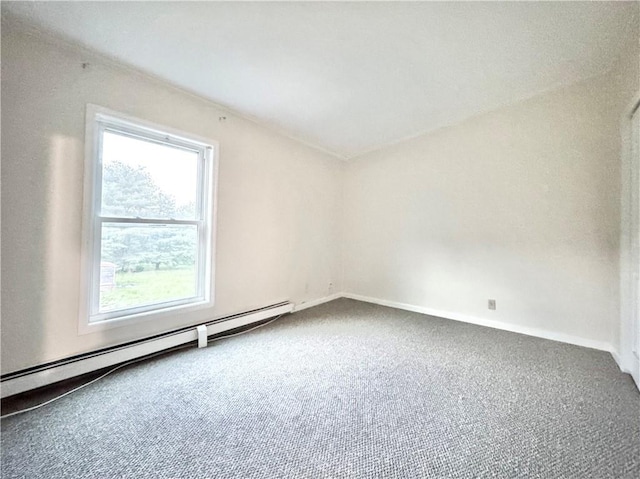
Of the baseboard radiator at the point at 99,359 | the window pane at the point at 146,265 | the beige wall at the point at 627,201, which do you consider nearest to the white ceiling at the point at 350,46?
the beige wall at the point at 627,201

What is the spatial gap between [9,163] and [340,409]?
263 centimetres

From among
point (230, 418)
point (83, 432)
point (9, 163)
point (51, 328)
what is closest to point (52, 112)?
point (9, 163)

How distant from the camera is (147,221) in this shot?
7.36 ft

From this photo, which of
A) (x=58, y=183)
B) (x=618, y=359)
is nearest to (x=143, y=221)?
(x=58, y=183)

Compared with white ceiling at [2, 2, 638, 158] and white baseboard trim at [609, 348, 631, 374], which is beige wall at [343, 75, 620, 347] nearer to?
white baseboard trim at [609, 348, 631, 374]

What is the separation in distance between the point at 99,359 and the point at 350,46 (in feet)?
10.1

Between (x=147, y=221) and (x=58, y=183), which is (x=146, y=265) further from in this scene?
(x=58, y=183)

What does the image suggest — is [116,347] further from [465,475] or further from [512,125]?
[512,125]

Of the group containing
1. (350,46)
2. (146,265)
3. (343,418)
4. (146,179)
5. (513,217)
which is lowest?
(343,418)

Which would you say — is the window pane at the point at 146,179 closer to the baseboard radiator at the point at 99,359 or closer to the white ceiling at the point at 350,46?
the white ceiling at the point at 350,46

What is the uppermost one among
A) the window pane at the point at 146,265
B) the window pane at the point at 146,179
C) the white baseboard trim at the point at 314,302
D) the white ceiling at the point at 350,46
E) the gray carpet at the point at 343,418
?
the white ceiling at the point at 350,46

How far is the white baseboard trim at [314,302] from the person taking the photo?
3638 millimetres

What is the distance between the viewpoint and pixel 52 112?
69.0 inches

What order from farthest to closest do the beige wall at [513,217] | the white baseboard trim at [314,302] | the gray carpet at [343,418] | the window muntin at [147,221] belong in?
the white baseboard trim at [314,302], the beige wall at [513,217], the window muntin at [147,221], the gray carpet at [343,418]
